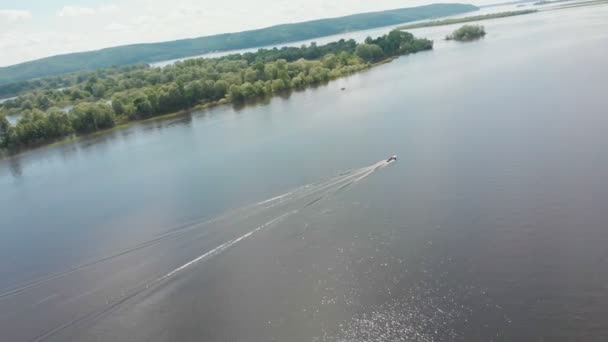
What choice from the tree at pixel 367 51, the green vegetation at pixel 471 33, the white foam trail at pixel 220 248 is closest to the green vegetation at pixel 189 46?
the green vegetation at pixel 471 33

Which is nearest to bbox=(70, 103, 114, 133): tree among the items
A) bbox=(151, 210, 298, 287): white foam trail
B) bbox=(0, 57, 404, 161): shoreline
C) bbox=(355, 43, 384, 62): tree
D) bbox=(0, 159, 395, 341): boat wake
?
bbox=(0, 57, 404, 161): shoreline

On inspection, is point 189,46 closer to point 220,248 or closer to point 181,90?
point 181,90

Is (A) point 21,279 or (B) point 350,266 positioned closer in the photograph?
(B) point 350,266

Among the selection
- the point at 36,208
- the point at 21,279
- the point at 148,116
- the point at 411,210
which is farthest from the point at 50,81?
the point at 411,210

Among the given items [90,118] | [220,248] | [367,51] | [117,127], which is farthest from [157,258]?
[367,51]

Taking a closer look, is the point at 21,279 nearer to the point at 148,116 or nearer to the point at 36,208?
the point at 36,208

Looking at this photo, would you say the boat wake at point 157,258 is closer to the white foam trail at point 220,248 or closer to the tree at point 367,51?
the white foam trail at point 220,248

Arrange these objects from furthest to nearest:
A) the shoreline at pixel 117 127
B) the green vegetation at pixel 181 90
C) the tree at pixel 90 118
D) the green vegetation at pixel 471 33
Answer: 1. the green vegetation at pixel 471 33
2. the tree at pixel 90 118
3. the green vegetation at pixel 181 90
4. the shoreline at pixel 117 127
